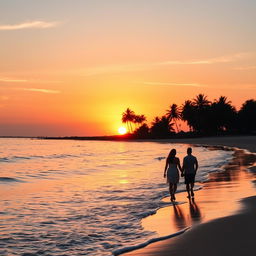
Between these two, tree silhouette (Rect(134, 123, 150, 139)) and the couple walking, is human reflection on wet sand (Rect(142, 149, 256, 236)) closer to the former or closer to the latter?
the couple walking

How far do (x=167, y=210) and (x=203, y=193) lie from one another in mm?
3440

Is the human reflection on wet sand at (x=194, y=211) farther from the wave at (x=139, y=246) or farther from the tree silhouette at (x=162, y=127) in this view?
the tree silhouette at (x=162, y=127)

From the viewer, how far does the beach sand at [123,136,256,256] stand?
707cm

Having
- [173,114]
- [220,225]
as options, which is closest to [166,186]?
[220,225]

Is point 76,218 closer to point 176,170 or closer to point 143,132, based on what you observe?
point 176,170

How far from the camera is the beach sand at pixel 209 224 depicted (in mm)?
7074

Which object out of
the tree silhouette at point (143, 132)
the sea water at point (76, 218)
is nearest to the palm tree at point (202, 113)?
the tree silhouette at point (143, 132)

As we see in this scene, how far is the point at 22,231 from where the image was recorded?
9914mm

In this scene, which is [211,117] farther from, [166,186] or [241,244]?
[241,244]

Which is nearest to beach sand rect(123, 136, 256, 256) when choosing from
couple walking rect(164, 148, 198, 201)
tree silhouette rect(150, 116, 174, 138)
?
couple walking rect(164, 148, 198, 201)

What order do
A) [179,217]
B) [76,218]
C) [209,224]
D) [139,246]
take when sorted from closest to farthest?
1. [139,246]
2. [209,224]
3. [179,217]
4. [76,218]

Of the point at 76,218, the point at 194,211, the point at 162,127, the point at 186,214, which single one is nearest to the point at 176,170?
the point at 194,211

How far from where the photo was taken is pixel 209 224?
912cm

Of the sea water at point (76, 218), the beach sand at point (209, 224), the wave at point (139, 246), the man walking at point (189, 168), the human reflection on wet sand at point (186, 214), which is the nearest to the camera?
the beach sand at point (209, 224)
